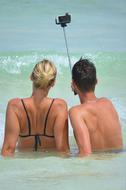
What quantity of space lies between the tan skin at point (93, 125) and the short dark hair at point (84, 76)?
0.14 ft

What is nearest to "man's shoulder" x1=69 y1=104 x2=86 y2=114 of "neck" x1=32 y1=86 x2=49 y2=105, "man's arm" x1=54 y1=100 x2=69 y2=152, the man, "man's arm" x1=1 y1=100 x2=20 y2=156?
the man

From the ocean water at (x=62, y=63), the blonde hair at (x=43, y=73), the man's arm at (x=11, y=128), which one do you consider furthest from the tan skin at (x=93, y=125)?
the man's arm at (x=11, y=128)

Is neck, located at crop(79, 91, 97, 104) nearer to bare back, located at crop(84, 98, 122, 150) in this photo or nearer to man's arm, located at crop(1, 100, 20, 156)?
bare back, located at crop(84, 98, 122, 150)

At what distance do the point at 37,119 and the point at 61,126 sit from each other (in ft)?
0.65

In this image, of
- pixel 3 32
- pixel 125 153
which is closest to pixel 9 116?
pixel 125 153

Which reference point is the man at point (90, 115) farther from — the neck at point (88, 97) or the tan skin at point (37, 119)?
the tan skin at point (37, 119)

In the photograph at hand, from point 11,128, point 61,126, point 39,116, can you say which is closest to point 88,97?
point 61,126

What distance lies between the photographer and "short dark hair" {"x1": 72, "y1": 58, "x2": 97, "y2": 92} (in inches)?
163

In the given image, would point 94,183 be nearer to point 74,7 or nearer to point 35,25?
point 35,25

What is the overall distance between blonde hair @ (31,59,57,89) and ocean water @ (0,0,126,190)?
0.57 meters

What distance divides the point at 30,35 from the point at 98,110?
12016mm

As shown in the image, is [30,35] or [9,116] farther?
[30,35]

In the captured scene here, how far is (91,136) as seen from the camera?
165 inches

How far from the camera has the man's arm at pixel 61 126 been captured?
4215mm
